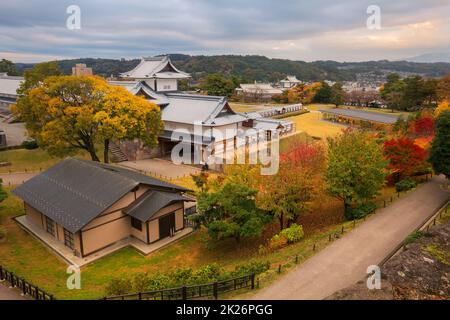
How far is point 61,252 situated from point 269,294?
1222 cm

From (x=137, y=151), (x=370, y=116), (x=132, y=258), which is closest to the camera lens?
(x=132, y=258)

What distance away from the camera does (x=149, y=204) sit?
767 inches

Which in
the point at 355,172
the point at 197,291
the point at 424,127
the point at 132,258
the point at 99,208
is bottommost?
the point at 132,258

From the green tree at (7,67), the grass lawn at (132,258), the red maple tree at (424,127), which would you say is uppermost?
the green tree at (7,67)

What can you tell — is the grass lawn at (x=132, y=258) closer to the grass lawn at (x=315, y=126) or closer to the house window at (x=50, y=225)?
the house window at (x=50, y=225)

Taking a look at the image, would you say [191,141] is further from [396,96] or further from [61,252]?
[396,96]

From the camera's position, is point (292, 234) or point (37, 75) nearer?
point (292, 234)

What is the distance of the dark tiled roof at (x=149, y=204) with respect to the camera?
1889cm

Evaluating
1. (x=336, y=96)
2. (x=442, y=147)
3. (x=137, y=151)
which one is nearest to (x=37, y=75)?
(x=137, y=151)

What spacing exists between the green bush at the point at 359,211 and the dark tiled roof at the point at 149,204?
1036 centimetres

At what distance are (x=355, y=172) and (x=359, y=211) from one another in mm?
2369

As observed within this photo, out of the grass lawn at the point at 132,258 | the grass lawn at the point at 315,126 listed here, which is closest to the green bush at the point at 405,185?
the grass lawn at the point at 132,258

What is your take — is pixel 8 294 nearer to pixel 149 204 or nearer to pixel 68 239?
pixel 68 239
